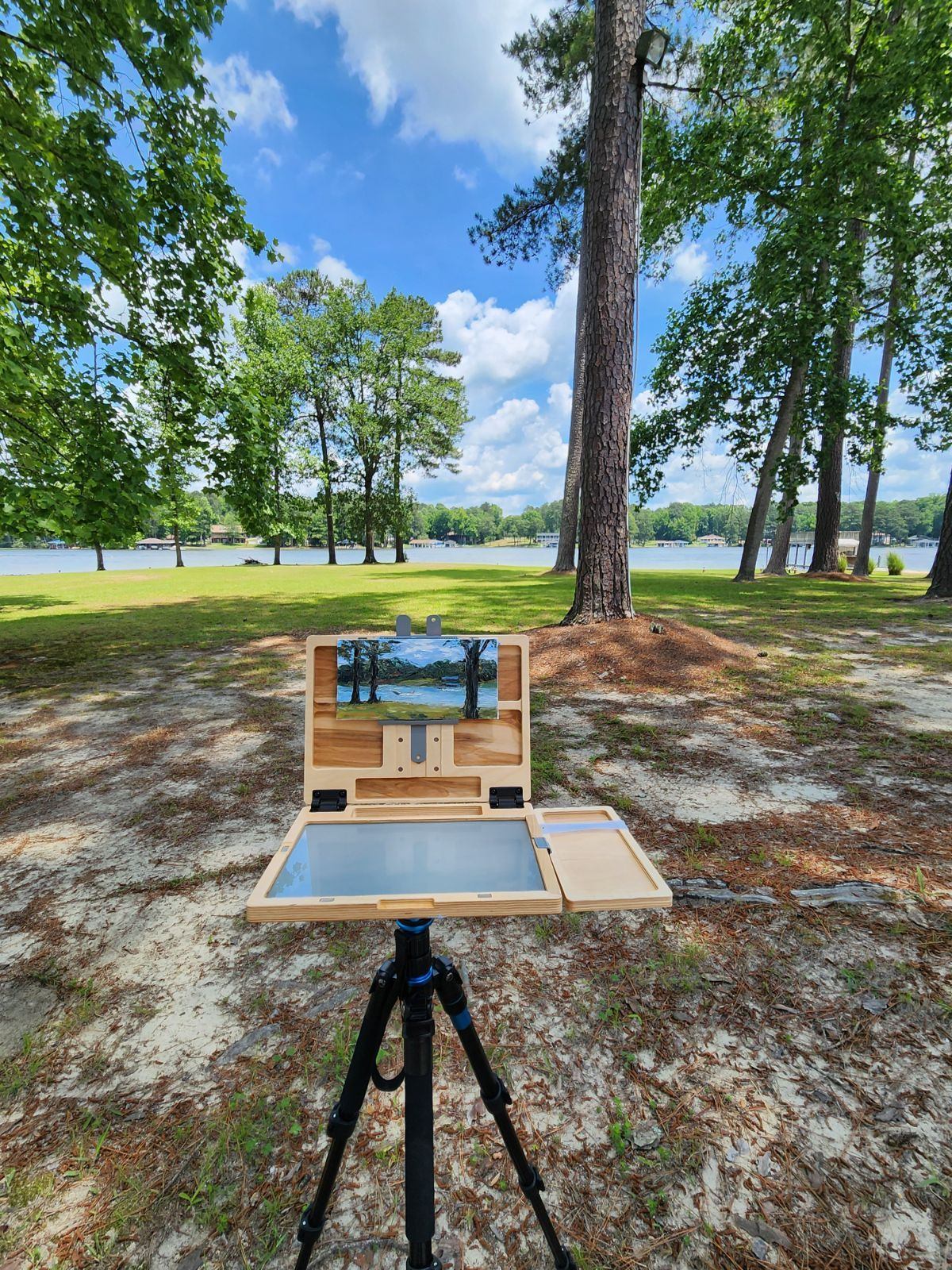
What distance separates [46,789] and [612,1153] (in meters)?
4.21

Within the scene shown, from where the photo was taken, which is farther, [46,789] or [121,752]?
[121,752]

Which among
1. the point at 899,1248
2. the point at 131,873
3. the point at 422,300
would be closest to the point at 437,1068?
the point at 899,1248

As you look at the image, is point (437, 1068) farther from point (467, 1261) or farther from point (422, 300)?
point (422, 300)

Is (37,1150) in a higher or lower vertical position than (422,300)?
lower

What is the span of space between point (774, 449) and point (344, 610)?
12.8 m

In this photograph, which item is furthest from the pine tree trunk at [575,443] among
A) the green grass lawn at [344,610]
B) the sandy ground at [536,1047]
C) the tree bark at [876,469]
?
the sandy ground at [536,1047]

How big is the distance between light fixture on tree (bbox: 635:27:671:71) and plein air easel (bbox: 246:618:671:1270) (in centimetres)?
833

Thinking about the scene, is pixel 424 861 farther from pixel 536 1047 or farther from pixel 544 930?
pixel 544 930

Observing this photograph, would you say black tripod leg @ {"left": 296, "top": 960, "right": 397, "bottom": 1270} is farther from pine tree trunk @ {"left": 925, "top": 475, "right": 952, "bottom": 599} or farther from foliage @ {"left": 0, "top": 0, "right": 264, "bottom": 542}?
pine tree trunk @ {"left": 925, "top": 475, "right": 952, "bottom": 599}

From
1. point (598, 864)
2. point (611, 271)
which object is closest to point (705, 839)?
point (598, 864)

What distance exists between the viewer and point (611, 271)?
6.73m

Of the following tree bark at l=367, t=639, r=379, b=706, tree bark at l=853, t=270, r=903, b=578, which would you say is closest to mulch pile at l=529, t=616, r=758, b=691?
tree bark at l=367, t=639, r=379, b=706

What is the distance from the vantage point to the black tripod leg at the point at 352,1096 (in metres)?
1.14

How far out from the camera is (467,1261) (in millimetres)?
1276
